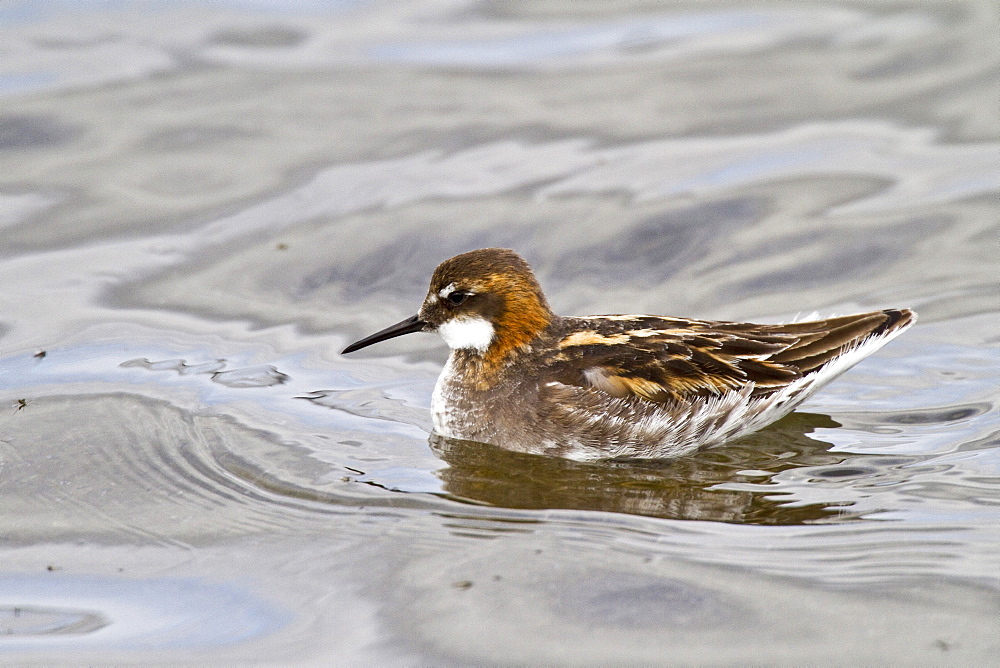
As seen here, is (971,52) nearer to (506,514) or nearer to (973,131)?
(973,131)

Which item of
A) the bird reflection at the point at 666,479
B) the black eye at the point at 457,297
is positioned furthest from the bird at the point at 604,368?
the bird reflection at the point at 666,479

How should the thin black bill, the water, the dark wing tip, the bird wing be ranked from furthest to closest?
the thin black bill
the dark wing tip
the bird wing
the water

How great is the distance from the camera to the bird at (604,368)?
25.1 ft

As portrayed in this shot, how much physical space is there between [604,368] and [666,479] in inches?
35.4

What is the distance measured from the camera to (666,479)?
286 inches

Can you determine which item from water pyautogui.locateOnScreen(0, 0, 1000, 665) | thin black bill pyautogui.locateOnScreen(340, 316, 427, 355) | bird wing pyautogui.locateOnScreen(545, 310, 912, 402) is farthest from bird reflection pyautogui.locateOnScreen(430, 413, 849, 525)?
thin black bill pyautogui.locateOnScreen(340, 316, 427, 355)

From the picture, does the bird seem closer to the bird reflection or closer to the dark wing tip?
the dark wing tip

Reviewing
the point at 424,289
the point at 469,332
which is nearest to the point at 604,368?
the point at 469,332

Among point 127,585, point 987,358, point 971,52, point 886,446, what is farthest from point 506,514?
point 971,52

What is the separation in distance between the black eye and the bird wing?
2.30 feet

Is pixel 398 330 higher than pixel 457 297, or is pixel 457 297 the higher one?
pixel 457 297

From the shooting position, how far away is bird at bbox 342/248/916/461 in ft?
25.1

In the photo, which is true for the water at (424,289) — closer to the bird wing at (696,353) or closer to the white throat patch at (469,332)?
the bird wing at (696,353)

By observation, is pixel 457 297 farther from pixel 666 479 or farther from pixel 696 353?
pixel 666 479
